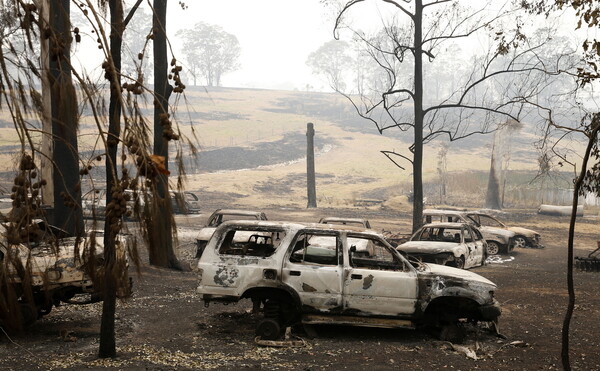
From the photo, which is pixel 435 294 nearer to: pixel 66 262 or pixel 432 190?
pixel 66 262

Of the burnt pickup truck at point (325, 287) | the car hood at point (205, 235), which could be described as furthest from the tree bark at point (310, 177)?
the burnt pickup truck at point (325, 287)

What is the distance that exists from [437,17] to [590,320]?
12.7 metres

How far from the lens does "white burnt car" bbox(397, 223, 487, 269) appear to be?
15.3 m

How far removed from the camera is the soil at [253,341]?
7824mm

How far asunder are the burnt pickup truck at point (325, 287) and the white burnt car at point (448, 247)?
16.7ft

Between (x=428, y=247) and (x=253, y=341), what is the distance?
24.6ft

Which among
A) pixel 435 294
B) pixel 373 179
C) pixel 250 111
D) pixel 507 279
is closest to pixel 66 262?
pixel 435 294

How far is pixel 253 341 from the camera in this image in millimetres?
8953

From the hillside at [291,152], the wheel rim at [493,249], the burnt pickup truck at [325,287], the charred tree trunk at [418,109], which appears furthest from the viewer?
the hillside at [291,152]

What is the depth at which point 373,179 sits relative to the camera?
54.4 meters

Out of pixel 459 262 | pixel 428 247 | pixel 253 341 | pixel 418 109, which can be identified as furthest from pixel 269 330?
pixel 418 109

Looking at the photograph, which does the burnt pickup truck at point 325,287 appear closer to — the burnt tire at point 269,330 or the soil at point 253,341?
the burnt tire at point 269,330

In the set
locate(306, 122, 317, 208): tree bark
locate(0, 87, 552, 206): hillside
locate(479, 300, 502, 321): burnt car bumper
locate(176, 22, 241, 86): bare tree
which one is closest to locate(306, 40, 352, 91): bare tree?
locate(176, 22, 241, 86): bare tree

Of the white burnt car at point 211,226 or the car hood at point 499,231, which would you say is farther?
the car hood at point 499,231
